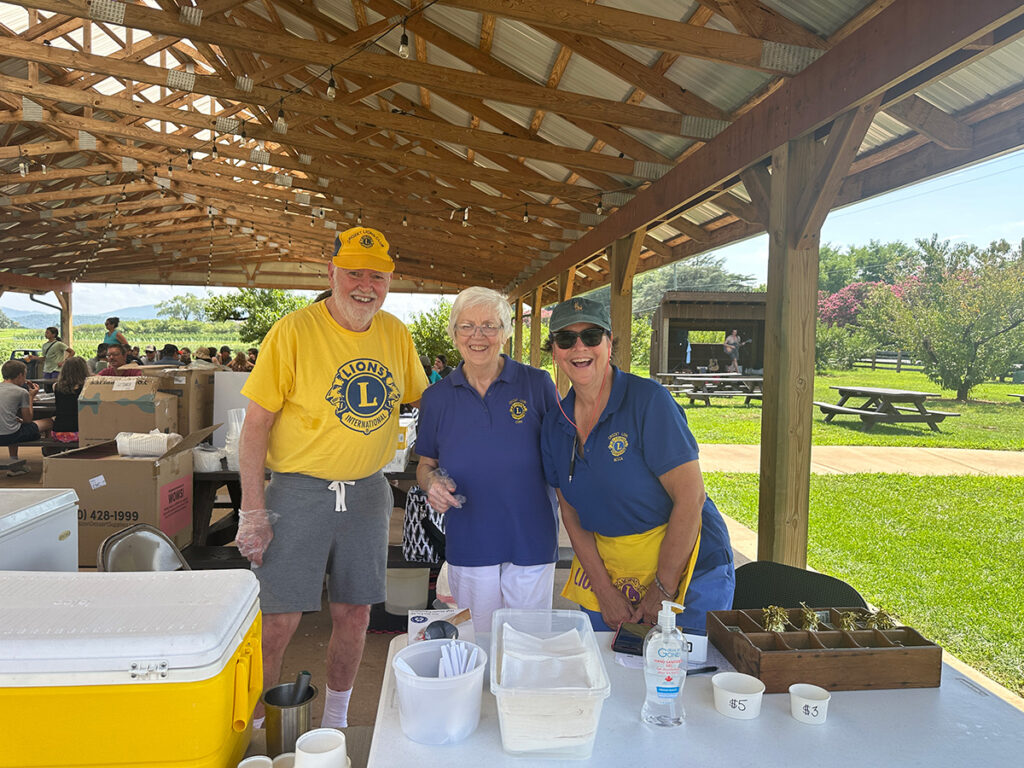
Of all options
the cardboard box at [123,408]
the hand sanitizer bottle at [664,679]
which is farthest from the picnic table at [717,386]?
the hand sanitizer bottle at [664,679]

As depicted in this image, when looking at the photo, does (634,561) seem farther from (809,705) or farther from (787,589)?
(809,705)

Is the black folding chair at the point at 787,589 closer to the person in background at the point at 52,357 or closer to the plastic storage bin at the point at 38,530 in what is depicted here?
the plastic storage bin at the point at 38,530

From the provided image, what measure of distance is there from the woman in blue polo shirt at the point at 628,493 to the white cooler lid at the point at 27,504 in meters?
1.32

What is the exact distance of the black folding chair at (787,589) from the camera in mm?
2061

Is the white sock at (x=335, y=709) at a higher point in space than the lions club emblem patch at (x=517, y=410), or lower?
lower

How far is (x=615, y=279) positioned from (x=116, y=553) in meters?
5.41

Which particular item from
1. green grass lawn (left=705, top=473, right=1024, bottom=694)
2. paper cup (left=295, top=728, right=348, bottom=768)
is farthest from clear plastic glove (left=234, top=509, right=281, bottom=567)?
green grass lawn (left=705, top=473, right=1024, bottom=694)

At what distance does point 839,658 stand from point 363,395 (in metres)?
1.58

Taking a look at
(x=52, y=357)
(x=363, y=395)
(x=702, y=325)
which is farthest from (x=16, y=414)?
(x=702, y=325)

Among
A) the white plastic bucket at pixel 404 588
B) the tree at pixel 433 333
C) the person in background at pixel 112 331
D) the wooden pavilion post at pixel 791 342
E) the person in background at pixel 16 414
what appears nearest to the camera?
the wooden pavilion post at pixel 791 342

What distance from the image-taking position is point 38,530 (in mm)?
1562

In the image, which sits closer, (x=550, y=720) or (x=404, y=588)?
(x=550, y=720)

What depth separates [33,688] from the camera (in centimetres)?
97

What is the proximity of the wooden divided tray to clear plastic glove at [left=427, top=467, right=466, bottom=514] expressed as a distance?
0.88 meters
